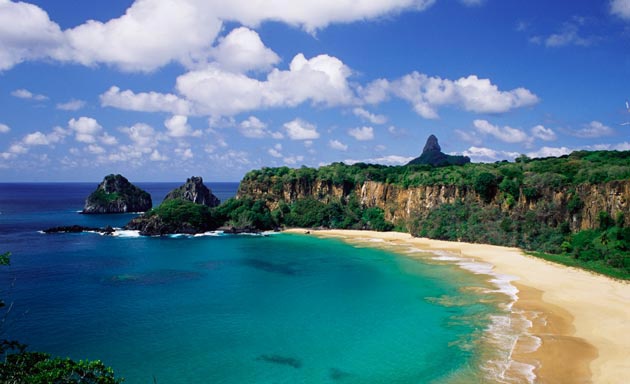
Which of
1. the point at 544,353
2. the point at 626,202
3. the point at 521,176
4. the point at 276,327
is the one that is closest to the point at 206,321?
the point at 276,327

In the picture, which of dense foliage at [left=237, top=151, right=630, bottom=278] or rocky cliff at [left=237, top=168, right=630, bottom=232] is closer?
dense foliage at [left=237, top=151, right=630, bottom=278]

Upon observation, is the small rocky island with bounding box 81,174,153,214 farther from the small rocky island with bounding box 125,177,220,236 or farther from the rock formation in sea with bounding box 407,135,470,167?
the rock formation in sea with bounding box 407,135,470,167

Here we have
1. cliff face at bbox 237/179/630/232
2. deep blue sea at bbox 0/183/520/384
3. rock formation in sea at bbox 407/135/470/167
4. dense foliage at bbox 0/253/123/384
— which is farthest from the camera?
rock formation in sea at bbox 407/135/470/167

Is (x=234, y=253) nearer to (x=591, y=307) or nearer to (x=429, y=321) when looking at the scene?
(x=429, y=321)

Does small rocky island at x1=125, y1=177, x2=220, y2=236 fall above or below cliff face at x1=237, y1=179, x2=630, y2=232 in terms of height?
below

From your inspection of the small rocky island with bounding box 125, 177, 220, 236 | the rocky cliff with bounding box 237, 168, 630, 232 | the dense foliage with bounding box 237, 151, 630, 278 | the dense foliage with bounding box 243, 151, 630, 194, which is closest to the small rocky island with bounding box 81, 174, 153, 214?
the small rocky island with bounding box 125, 177, 220, 236

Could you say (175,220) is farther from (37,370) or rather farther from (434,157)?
(434,157)
